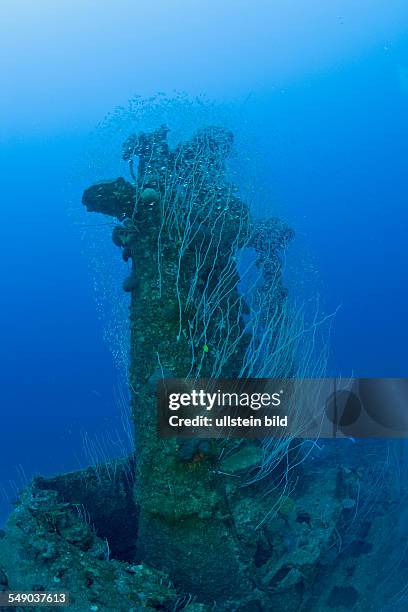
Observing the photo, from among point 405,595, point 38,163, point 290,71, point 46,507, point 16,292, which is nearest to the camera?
point 46,507

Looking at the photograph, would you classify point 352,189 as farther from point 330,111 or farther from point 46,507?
point 46,507

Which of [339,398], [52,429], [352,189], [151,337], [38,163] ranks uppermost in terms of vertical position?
[352,189]

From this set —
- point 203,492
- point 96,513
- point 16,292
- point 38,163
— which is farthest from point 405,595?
point 16,292

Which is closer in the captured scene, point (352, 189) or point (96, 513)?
point (96, 513)

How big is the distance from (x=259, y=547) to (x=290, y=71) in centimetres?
3780

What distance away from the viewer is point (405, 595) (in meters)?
4.09

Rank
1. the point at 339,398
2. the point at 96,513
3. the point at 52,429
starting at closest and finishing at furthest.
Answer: the point at 339,398, the point at 96,513, the point at 52,429
